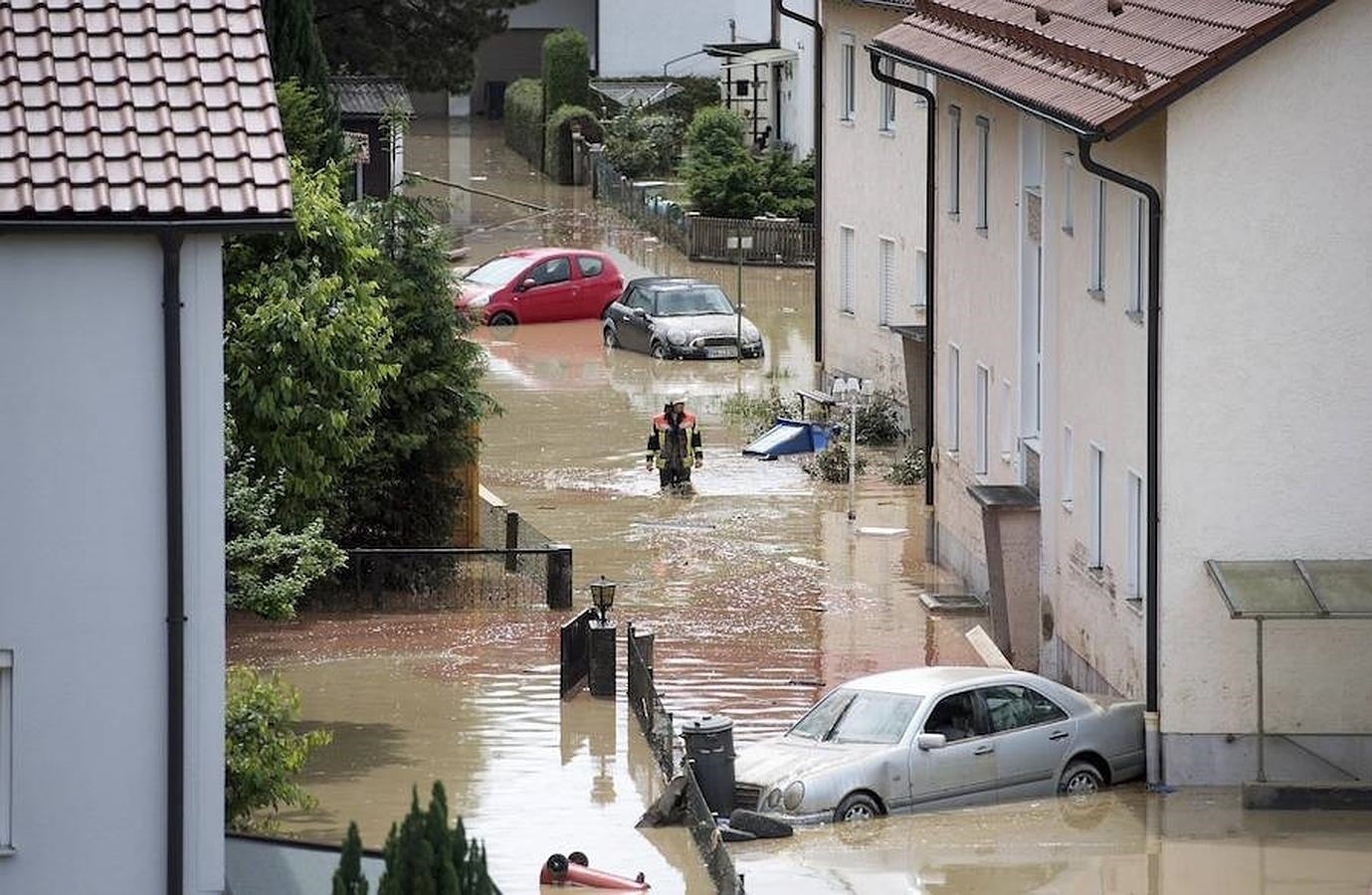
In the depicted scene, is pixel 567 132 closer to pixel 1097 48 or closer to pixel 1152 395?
pixel 1097 48

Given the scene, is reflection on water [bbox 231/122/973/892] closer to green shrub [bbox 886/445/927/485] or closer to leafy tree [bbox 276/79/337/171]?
green shrub [bbox 886/445/927/485]

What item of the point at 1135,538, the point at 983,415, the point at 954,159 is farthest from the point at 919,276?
the point at 1135,538

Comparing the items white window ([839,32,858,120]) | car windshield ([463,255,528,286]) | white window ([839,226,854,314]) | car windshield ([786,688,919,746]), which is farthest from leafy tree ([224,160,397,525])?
car windshield ([463,255,528,286])

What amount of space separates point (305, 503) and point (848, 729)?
22.2ft

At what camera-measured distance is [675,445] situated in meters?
35.3

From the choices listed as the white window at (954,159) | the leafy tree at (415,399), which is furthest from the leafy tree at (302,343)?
the white window at (954,159)

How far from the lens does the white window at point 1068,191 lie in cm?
2572

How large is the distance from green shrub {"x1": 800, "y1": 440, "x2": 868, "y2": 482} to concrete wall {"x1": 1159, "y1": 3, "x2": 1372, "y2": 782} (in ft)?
48.1

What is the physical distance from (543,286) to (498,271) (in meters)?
0.90

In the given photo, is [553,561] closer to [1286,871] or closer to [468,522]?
[468,522]

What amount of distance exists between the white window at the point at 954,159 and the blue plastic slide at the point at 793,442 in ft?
21.5

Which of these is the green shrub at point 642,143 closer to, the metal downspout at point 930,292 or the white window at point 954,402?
the metal downspout at point 930,292

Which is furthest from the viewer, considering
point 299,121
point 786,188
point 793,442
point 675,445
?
point 786,188

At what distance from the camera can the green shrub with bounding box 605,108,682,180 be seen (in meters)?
67.3
